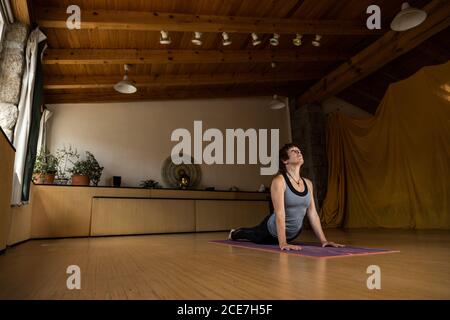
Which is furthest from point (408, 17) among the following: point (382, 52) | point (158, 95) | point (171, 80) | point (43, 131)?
point (43, 131)

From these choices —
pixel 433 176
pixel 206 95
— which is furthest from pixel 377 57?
pixel 206 95

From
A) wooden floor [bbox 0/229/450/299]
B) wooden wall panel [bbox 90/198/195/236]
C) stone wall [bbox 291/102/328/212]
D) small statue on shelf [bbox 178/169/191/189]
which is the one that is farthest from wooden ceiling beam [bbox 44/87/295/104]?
wooden floor [bbox 0/229/450/299]

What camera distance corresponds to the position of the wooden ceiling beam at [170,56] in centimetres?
437

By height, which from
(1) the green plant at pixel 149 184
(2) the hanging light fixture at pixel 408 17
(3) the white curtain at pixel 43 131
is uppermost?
(2) the hanging light fixture at pixel 408 17

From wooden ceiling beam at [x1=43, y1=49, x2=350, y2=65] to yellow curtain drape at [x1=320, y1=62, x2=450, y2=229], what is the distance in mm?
1365

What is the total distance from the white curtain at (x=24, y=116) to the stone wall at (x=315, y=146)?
208 inches

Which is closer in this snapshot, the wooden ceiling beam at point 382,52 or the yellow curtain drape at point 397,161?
the wooden ceiling beam at point 382,52

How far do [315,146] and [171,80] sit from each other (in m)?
3.35

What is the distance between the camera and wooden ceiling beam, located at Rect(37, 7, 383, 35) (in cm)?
355

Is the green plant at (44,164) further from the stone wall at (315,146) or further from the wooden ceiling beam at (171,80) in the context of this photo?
the stone wall at (315,146)

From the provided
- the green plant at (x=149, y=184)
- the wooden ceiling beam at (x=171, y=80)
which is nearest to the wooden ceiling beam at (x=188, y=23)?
the wooden ceiling beam at (x=171, y=80)

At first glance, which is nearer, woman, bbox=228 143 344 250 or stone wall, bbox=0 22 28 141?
woman, bbox=228 143 344 250

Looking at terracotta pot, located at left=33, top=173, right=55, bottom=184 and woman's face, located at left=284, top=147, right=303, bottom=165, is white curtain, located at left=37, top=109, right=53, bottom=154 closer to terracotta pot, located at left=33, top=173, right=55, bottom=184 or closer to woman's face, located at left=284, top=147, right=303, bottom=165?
terracotta pot, located at left=33, top=173, right=55, bottom=184
